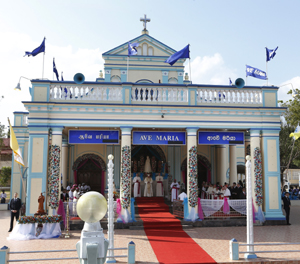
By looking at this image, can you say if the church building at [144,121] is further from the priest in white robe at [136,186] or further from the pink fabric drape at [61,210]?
the priest in white robe at [136,186]

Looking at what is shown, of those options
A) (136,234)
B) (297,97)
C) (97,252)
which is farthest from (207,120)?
(297,97)

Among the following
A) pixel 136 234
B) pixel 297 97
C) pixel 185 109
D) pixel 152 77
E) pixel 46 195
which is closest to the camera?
pixel 136 234

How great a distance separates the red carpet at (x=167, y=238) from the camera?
372 inches

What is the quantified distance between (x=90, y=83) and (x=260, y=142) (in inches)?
345

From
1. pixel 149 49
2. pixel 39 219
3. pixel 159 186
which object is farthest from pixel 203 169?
pixel 39 219

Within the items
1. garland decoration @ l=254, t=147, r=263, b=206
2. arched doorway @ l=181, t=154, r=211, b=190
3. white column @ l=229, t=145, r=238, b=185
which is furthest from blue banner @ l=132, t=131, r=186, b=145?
arched doorway @ l=181, t=154, r=211, b=190

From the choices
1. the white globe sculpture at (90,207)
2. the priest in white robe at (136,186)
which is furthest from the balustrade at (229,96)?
the white globe sculpture at (90,207)

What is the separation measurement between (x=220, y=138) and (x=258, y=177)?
2572mm

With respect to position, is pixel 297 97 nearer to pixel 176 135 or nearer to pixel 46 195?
pixel 176 135

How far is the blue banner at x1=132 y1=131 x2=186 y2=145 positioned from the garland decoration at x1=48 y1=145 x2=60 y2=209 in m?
3.65

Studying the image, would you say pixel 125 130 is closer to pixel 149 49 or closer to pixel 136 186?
pixel 136 186

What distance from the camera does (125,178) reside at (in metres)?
14.6

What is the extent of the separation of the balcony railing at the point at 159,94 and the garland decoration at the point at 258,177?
2532 mm

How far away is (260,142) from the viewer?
51.6ft
